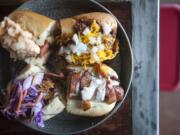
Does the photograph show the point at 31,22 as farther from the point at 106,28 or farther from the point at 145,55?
the point at 145,55

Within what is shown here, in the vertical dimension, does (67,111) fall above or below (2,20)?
below

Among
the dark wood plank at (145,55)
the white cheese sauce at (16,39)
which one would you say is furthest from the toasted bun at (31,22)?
the dark wood plank at (145,55)

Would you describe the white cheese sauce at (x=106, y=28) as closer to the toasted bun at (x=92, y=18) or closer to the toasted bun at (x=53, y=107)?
the toasted bun at (x=92, y=18)

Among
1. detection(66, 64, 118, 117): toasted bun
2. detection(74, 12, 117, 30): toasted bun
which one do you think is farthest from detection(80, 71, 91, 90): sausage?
detection(74, 12, 117, 30): toasted bun

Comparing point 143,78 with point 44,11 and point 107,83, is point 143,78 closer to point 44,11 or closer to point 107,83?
point 107,83

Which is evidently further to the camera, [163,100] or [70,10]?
[163,100]

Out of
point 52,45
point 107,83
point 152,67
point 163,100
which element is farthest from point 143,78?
point 163,100

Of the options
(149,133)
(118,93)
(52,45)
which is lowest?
(149,133)
